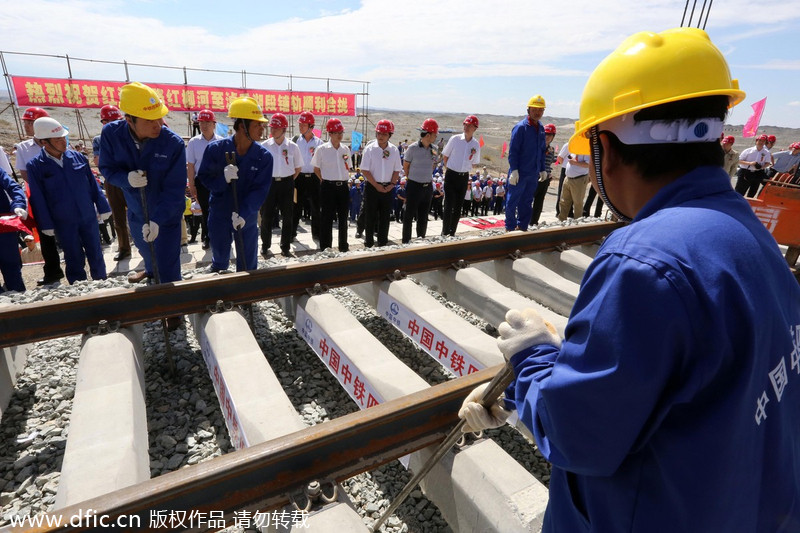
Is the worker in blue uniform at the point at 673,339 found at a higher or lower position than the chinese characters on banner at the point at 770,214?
higher

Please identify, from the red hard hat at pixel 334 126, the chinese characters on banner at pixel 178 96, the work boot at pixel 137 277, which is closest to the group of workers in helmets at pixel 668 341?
the work boot at pixel 137 277

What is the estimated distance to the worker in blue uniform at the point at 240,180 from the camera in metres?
4.95

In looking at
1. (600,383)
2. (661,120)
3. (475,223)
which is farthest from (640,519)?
(475,223)

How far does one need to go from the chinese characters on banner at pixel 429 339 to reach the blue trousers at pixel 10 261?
4780 millimetres

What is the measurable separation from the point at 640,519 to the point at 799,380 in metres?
0.55

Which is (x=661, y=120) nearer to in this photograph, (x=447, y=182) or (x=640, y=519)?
(x=640, y=519)

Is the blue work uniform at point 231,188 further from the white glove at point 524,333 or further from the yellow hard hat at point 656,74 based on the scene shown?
the yellow hard hat at point 656,74

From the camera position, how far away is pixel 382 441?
245 cm

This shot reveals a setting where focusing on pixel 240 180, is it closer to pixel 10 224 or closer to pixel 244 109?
pixel 244 109

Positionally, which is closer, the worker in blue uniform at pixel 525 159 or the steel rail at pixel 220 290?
the steel rail at pixel 220 290

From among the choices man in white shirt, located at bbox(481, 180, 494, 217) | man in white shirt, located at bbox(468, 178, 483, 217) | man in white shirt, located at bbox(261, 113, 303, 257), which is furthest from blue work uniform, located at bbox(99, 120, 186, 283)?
man in white shirt, located at bbox(481, 180, 494, 217)

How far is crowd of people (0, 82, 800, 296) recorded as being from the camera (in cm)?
461

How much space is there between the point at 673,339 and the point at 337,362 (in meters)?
2.77

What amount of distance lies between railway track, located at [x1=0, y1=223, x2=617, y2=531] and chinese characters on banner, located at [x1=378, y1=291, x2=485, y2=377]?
17 mm
